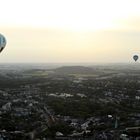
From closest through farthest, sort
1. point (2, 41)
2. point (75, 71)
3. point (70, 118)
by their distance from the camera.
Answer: point (2, 41)
point (70, 118)
point (75, 71)

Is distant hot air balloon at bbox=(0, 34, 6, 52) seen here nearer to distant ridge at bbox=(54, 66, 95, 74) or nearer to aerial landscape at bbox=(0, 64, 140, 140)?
aerial landscape at bbox=(0, 64, 140, 140)

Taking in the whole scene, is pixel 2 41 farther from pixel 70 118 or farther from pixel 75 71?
pixel 75 71

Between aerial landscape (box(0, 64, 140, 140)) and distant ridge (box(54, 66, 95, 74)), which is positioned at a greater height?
distant ridge (box(54, 66, 95, 74))

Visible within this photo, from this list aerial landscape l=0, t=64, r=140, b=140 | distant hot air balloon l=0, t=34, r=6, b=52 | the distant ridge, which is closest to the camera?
aerial landscape l=0, t=64, r=140, b=140

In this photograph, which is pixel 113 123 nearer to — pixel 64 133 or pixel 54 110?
pixel 64 133

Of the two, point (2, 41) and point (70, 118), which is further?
point (70, 118)

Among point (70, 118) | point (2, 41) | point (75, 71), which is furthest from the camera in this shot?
point (75, 71)

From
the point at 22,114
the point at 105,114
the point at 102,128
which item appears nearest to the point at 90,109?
the point at 105,114

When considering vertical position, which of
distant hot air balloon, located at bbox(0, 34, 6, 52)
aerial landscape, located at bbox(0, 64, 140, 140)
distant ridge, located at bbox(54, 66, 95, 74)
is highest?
distant hot air balloon, located at bbox(0, 34, 6, 52)

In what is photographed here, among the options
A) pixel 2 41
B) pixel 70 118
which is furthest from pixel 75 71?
pixel 2 41

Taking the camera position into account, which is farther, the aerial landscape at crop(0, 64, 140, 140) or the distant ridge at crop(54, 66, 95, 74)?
the distant ridge at crop(54, 66, 95, 74)

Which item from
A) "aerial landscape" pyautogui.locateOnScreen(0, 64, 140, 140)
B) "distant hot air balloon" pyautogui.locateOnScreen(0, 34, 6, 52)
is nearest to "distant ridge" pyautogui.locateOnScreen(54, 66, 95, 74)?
"aerial landscape" pyautogui.locateOnScreen(0, 64, 140, 140)
